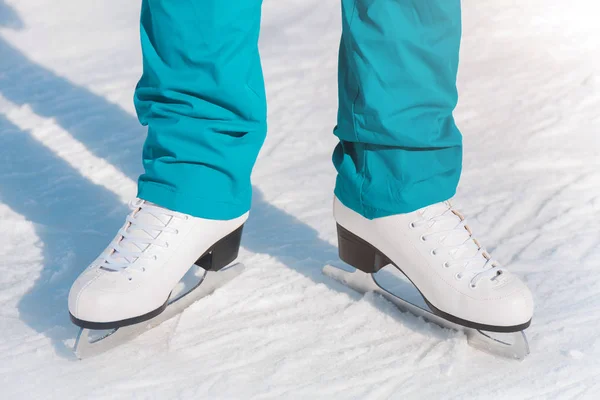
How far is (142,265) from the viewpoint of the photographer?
104 centimetres

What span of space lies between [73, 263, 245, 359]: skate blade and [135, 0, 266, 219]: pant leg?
124 mm

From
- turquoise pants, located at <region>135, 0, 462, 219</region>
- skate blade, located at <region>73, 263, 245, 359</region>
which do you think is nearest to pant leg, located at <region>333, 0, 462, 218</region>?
turquoise pants, located at <region>135, 0, 462, 219</region>

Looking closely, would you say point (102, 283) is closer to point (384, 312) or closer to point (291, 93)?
point (384, 312)

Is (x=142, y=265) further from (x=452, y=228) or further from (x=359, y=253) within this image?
(x=452, y=228)

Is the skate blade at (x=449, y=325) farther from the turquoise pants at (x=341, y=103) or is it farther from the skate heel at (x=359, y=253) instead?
the turquoise pants at (x=341, y=103)

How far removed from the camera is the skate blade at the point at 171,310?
1.01 meters

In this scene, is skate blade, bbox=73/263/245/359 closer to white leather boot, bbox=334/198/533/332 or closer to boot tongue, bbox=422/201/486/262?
white leather boot, bbox=334/198/533/332

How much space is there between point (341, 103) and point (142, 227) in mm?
302

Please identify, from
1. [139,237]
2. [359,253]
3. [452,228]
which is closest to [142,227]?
[139,237]

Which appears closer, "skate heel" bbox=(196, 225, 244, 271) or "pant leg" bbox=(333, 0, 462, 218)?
"pant leg" bbox=(333, 0, 462, 218)

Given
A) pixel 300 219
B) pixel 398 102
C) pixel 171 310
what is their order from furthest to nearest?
pixel 300 219, pixel 171 310, pixel 398 102

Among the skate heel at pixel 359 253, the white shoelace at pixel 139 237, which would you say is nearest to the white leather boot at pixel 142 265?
the white shoelace at pixel 139 237

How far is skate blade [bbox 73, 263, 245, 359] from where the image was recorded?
1.01 m

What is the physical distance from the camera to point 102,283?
3.31 feet
